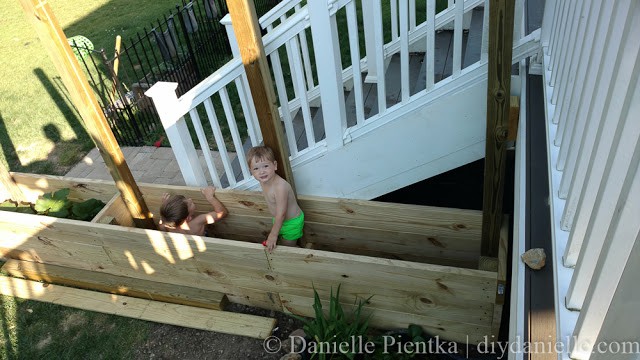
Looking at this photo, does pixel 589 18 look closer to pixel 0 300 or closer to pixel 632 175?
pixel 632 175

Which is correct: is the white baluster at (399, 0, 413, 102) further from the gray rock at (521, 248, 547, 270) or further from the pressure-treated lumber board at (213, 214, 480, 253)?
the gray rock at (521, 248, 547, 270)

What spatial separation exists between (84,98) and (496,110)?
2552mm

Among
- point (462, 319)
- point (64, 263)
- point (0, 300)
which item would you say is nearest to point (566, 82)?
point (462, 319)

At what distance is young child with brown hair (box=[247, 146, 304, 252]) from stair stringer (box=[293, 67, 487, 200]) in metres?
0.23

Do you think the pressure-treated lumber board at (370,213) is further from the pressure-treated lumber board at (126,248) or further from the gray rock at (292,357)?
the gray rock at (292,357)

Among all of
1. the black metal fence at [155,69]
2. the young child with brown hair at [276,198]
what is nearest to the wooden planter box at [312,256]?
the young child with brown hair at [276,198]

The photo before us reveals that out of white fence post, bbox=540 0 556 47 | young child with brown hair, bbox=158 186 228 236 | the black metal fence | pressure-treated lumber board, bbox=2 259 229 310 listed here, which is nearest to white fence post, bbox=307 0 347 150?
young child with brown hair, bbox=158 186 228 236

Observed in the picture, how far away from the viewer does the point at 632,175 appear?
1046mm

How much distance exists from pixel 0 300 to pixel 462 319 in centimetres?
335

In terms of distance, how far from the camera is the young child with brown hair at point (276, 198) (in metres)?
3.01

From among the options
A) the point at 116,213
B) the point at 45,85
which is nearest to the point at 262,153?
the point at 116,213

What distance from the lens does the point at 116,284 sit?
11.8 feet

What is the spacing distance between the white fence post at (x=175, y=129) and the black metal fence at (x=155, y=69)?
2.01m

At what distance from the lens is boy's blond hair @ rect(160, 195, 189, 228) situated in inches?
134
